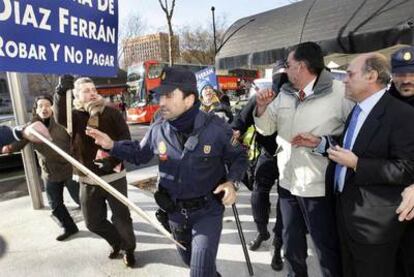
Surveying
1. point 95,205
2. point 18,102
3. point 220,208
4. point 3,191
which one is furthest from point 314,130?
point 3,191

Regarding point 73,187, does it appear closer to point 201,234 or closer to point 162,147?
point 162,147

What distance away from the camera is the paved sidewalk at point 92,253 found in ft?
11.2

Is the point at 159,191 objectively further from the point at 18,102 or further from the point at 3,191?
the point at 3,191

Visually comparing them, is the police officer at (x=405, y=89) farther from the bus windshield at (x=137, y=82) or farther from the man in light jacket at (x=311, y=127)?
the bus windshield at (x=137, y=82)

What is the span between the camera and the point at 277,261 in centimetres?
336

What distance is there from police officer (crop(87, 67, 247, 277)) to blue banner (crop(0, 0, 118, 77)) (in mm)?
1027

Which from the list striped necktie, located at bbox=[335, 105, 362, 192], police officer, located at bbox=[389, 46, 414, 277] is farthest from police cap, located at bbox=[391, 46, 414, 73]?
striped necktie, located at bbox=[335, 105, 362, 192]

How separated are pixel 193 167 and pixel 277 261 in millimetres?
1562

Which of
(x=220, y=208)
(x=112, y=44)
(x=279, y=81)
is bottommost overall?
(x=220, y=208)

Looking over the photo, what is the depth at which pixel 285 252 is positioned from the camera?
285cm

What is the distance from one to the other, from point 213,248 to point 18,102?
3761 mm

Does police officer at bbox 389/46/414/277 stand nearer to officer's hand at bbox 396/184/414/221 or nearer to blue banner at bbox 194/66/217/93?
officer's hand at bbox 396/184/414/221

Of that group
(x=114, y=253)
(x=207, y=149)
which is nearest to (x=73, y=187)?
(x=114, y=253)

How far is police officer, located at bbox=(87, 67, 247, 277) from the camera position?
237cm
